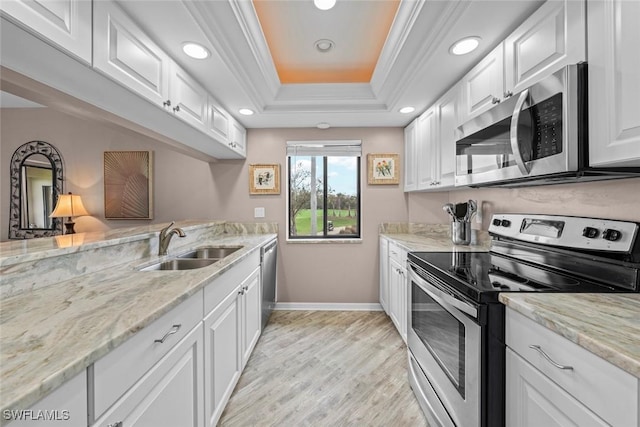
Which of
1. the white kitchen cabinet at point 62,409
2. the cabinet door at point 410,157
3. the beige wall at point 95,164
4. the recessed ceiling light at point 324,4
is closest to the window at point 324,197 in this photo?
the cabinet door at point 410,157

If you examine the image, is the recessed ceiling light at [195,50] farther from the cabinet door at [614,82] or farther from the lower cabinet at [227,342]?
the cabinet door at [614,82]

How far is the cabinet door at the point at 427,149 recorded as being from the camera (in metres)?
2.45

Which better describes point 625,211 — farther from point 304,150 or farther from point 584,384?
point 304,150

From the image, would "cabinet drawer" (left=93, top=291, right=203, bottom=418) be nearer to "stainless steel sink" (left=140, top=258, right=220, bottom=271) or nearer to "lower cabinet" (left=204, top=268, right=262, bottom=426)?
"lower cabinet" (left=204, top=268, right=262, bottom=426)

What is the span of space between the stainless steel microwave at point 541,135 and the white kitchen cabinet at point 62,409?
1636 mm

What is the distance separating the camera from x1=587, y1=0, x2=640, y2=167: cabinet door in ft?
2.86

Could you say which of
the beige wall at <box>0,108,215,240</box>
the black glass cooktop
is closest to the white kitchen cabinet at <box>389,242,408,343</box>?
the black glass cooktop

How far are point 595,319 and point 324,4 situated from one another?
191cm

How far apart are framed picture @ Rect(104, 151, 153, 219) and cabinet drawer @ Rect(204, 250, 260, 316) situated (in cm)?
200

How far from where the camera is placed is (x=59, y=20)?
943 millimetres

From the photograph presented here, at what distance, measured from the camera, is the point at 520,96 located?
1269 millimetres

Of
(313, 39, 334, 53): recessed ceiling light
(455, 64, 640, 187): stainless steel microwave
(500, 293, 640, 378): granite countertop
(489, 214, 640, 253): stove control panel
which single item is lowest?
Result: (500, 293, 640, 378): granite countertop

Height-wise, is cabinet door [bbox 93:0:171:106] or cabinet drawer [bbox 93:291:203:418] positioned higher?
cabinet door [bbox 93:0:171:106]

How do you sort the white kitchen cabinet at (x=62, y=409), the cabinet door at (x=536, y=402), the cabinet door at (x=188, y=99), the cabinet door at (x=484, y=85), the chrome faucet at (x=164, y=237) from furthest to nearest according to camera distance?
the chrome faucet at (x=164, y=237) → the cabinet door at (x=188, y=99) → the cabinet door at (x=484, y=85) → the cabinet door at (x=536, y=402) → the white kitchen cabinet at (x=62, y=409)
